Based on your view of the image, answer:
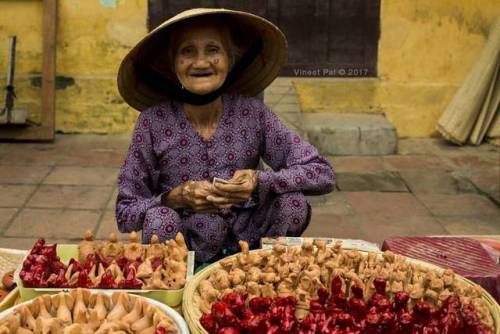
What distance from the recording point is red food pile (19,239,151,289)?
6.61ft

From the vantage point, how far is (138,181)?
8.61 ft

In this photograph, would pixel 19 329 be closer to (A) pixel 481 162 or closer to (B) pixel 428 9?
(A) pixel 481 162

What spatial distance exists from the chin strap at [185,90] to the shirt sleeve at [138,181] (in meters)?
0.12

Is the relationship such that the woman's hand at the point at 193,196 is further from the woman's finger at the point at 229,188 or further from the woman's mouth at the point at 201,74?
the woman's mouth at the point at 201,74

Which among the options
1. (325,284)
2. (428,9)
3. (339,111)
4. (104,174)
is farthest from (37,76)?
(325,284)

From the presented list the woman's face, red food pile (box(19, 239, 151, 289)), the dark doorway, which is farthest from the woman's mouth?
the dark doorway

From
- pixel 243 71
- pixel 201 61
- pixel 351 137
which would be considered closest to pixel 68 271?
pixel 201 61

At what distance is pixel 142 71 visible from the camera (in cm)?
271

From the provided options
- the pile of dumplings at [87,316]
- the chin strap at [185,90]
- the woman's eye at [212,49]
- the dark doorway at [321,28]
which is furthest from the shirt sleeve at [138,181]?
the dark doorway at [321,28]

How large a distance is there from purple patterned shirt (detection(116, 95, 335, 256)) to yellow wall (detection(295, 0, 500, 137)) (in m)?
3.72

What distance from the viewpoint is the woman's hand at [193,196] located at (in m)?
2.45

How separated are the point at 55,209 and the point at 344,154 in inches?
102

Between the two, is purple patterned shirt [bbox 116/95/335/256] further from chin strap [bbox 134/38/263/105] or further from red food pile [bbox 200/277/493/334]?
red food pile [bbox 200/277/493/334]

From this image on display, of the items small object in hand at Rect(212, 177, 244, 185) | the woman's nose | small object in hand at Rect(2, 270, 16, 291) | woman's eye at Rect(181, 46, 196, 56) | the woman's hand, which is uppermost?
woman's eye at Rect(181, 46, 196, 56)
